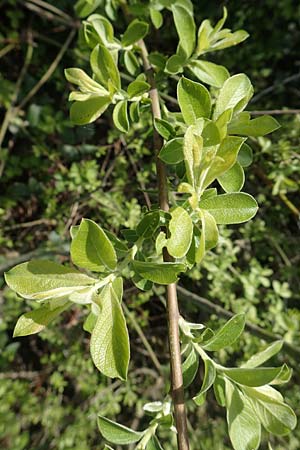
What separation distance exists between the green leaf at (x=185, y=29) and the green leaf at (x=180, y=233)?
370 mm

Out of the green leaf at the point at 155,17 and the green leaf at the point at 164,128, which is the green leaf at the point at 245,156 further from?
the green leaf at the point at 155,17

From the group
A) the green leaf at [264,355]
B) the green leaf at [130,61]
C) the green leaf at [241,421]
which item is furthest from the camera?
the green leaf at [130,61]

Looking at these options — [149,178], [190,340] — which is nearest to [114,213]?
[149,178]

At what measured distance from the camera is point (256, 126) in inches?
22.5

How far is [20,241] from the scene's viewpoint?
5.03 feet

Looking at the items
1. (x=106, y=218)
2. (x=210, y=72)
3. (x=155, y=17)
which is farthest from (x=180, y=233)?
(x=106, y=218)

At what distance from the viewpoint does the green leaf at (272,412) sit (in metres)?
0.61

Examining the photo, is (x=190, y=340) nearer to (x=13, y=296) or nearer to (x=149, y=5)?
(x=149, y=5)

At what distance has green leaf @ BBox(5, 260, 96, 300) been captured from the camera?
1.62 ft

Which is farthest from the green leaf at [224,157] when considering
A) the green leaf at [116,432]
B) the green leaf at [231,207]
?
the green leaf at [116,432]

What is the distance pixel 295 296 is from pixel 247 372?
2.58ft

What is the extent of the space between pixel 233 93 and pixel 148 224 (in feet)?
0.67

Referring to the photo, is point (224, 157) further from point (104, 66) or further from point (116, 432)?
point (116, 432)

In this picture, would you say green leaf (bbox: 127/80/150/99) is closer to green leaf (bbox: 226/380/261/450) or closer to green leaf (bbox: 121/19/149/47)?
green leaf (bbox: 121/19/149/47)
